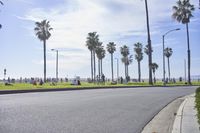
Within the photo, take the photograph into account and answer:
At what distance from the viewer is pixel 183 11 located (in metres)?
86.2

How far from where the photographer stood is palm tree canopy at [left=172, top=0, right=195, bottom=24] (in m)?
85.1

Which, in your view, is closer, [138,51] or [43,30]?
[43,30]

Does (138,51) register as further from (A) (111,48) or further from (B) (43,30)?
(B) (43,30)

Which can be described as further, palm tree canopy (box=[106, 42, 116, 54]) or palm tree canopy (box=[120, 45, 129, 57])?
palm tree canopy (box=[120, 45, 129, 57])

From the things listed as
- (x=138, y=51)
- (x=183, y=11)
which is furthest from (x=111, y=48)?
(x=183, y=11)

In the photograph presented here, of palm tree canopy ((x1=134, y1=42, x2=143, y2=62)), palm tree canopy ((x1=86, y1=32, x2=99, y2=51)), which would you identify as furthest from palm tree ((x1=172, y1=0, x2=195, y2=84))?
palm tree canopy ((x1=134, y1=42, x2=143, y2=62))

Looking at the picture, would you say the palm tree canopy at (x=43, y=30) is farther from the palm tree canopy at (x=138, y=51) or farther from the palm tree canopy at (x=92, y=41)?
the palm tree canopy at (x=138, y=51)

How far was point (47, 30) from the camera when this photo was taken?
341 ft

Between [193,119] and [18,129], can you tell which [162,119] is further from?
[18,129]

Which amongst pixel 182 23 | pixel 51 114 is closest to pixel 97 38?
pixel 182 23

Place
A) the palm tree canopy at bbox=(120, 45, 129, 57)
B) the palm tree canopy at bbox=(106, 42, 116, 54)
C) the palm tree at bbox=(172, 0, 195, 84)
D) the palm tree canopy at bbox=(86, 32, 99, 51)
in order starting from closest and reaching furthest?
the palm tree at bbox=(172, 0, 195, 84) < the palm tree canopy at bbox=(86, 32, 99, 51) < the palm tree canopy at bbox=(106, 42, 116, 54) < the palm tree canopy at bbox=(120, 45, 129, 57)

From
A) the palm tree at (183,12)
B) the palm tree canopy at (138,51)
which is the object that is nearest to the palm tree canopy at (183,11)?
the palm tree at (183,12)

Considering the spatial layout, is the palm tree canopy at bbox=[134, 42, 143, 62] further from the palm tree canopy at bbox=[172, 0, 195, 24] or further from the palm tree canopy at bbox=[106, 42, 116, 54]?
the palm tree canopy at bbox=[172, 0, 195, 24]

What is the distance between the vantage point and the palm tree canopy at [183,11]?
85125 mm
